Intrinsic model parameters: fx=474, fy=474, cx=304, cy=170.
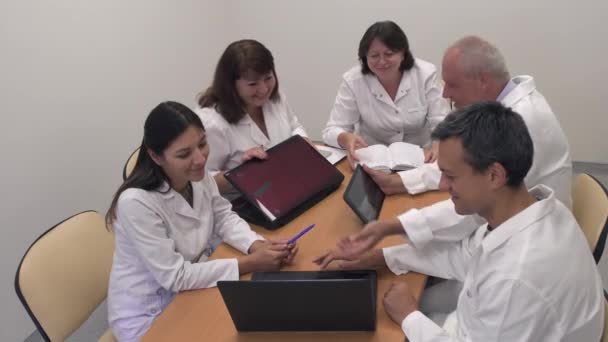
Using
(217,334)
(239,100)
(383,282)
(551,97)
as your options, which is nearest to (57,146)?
(239,100)

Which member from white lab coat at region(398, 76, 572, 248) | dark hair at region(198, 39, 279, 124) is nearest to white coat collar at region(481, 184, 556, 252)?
white lab coat at region(398, 76, 572, 248)

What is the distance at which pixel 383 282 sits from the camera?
136 centimetres

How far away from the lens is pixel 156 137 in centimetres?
144

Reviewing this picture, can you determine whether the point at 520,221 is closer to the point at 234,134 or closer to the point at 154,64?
the point at 234,134

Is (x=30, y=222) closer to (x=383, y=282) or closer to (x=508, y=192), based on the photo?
(x=383, y=282)

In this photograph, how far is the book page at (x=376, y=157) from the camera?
191 centimetres

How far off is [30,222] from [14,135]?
425 mm

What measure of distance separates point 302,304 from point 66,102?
1.85 meters

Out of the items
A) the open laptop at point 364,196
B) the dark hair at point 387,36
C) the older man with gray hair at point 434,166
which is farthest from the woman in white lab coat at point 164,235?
the dark hair at point 387,36

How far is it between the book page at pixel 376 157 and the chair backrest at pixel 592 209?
26.4 inches

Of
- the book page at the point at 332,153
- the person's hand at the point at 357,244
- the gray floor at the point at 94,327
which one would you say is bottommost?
the gray floor at the point at 94,327

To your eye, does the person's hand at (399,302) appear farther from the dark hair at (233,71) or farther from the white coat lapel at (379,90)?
the white coat lapel at (379,90)

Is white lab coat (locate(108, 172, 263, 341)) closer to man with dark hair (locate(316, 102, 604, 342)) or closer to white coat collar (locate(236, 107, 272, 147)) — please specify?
white coat collar (locate(236, 107, 272, 147))

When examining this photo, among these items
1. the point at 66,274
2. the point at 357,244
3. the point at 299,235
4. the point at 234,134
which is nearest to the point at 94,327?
the point at 66,274
